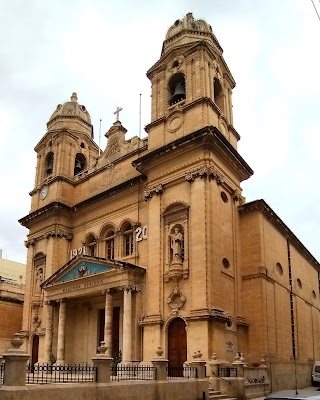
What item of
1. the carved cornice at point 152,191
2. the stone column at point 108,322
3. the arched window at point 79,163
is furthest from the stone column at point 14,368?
the arched window at point 79,163

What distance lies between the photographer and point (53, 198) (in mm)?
33062

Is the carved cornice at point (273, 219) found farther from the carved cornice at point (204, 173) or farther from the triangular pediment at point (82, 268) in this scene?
the triangular pediment at point (82, 268)

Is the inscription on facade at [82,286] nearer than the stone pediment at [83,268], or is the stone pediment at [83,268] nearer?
the stone pediment at [83,268]

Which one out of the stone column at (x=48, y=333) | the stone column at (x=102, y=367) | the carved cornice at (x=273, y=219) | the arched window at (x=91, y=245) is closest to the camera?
the stone column at (x=102, y=367)

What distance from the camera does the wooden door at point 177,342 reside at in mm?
22094

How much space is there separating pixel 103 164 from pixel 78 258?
8.10m

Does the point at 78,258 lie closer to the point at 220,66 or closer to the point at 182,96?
the point at 182,96

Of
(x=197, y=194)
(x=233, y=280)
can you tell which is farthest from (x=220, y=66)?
(x=233, y=280)

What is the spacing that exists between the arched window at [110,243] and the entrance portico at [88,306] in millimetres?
2920

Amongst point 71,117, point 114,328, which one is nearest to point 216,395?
point 114,328

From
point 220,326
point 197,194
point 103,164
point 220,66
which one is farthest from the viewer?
point 103,164

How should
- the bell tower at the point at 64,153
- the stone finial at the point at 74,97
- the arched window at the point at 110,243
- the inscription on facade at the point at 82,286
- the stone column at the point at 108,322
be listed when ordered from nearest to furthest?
the stone column at the point at 108,322 < the inscription on facade at the point at 82,286 < the arched window at the point at 110,243 < the bell tower at the point at 64,153 < the stone finial at the point at 74,97

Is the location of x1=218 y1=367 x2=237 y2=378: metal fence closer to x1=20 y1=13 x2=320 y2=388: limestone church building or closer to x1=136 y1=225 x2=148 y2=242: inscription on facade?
x1=20 y1=13 x2=320 y2=388: limestone church building

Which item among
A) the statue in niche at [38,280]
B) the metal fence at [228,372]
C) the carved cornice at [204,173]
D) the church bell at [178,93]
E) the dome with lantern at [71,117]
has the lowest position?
the metal fence at [228,372]
